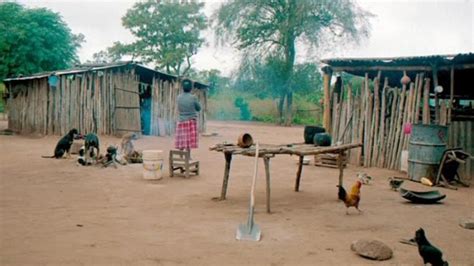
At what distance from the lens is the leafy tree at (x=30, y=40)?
65.8 feet

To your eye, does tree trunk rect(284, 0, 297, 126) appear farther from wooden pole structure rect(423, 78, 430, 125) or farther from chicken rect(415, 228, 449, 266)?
chicken rect(415, 228, 449, 266)

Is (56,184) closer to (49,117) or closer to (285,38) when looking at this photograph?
(49,117)

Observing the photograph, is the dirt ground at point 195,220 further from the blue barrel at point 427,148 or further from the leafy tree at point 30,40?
the leafy tree at point 30,40

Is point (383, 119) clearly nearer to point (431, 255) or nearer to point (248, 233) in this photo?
point (248, 233)

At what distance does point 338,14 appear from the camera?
31031mm

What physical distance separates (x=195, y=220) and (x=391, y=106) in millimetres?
6411

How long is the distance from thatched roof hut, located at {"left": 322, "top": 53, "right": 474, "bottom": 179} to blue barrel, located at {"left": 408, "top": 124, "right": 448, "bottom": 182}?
0.93m

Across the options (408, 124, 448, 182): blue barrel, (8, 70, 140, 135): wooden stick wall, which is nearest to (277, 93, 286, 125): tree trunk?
(8, 70, 140, 135): wooden stick wall

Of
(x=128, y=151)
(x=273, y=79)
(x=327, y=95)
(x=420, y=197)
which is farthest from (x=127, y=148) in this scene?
(x=273, y=79)

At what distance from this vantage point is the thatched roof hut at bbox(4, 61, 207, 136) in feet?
48.9

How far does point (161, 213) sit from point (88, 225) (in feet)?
3.14

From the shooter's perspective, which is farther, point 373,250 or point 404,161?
point 404,161

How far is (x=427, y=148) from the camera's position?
26.1 feet

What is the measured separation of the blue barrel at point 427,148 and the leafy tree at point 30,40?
1843cm
